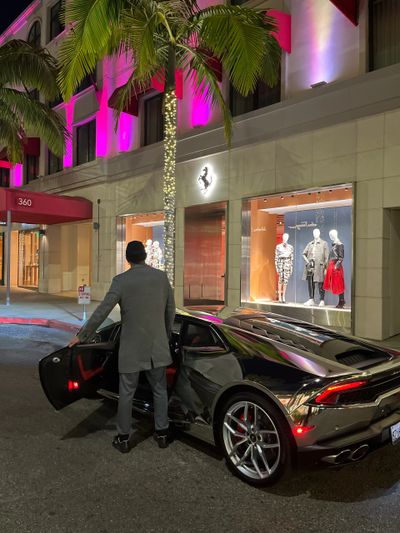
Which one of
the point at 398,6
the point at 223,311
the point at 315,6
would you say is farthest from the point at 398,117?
the point at 223,311

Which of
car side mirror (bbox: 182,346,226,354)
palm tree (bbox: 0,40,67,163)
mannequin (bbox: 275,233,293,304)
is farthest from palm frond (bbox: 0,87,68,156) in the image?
car side mirror (bbox: 182,346,226,354)

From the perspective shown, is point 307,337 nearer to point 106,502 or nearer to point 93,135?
point 106,502

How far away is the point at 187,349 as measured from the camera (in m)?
4.24

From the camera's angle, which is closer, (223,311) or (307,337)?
(307,337)

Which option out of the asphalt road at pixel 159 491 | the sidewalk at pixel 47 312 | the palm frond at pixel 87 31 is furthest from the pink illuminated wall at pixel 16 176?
the asphalt road at pixel 159 491

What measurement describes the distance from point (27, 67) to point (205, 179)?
6.21m

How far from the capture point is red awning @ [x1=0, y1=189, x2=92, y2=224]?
16.1 m

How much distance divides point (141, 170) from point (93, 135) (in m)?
4.35

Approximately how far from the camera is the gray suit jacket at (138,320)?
4.01m

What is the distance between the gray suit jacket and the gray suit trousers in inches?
3.5

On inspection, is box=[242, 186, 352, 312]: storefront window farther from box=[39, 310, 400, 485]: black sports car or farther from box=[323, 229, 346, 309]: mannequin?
box=[39, 310, 400, 485]: black sports car

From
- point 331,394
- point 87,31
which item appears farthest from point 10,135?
point 331,394

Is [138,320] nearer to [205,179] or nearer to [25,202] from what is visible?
[205,179]

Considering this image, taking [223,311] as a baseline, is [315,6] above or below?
above
